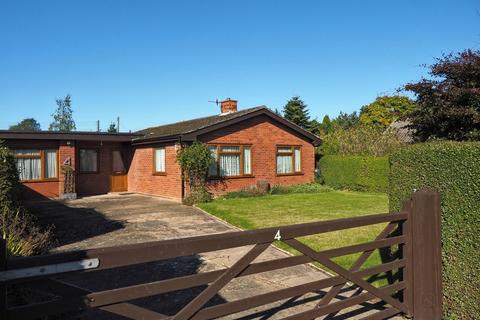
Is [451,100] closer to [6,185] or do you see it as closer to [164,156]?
[6,185]

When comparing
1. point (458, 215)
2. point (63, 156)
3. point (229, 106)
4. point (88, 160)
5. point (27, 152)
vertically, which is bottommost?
point (458, 215)

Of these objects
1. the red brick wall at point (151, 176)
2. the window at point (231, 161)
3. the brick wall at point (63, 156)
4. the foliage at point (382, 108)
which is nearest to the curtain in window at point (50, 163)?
the brick wall at point (63, 156)

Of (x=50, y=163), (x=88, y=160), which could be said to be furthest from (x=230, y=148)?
(x=50, y=163)

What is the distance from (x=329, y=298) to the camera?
403 centimetres

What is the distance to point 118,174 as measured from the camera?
2247 cm

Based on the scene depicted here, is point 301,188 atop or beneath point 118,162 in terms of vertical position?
beneath

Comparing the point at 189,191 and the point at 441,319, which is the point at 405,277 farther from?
the point at 189,191

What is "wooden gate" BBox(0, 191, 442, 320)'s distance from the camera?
2404 mm

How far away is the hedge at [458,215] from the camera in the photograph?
431 centimetres

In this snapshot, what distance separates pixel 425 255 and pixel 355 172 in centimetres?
1693

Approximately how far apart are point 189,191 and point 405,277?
13.6 metres

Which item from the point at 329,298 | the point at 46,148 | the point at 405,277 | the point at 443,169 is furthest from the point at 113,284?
the point at 46,148

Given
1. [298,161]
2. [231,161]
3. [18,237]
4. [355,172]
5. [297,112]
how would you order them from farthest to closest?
[297,112] < [298,161] < [355,172] < [231,161] < [18,237]

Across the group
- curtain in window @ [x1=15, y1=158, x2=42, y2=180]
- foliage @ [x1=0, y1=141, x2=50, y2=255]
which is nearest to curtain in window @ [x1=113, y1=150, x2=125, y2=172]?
curtain in window @ [x1=15, y1=158, x2=42, y2=180]
